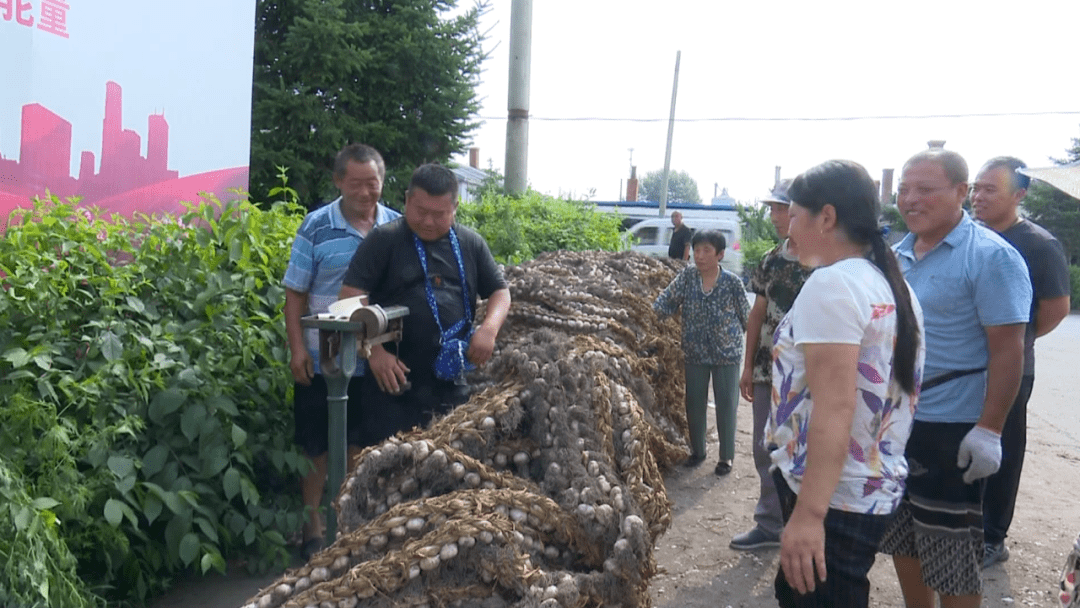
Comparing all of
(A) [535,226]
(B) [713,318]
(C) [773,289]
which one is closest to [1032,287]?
(C) [773,289]

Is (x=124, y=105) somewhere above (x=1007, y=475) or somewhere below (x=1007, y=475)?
above

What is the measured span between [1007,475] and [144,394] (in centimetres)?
386

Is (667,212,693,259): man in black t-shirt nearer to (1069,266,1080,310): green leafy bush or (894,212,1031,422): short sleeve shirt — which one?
(894,212,1031,422): short sleeve shirt

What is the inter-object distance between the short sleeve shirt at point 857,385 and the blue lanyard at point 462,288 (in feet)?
5.14

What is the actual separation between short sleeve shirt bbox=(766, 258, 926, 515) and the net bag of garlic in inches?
23.0

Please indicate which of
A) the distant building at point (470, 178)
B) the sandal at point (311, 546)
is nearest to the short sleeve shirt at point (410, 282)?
the sandal at point (311, 546)

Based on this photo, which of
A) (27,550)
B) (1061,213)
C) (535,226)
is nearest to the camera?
(27,550)

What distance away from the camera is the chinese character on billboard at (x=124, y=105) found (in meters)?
5.63

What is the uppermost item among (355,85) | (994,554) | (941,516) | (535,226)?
(355,85)

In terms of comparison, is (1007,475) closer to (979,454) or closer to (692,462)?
(979,454)

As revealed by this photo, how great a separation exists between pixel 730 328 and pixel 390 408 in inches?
111

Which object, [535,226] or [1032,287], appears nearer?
[1032,287]

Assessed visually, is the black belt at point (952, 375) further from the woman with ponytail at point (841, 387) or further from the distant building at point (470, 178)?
the distant building at point (470, 178)

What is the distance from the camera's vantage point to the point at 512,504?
260 centimetres
